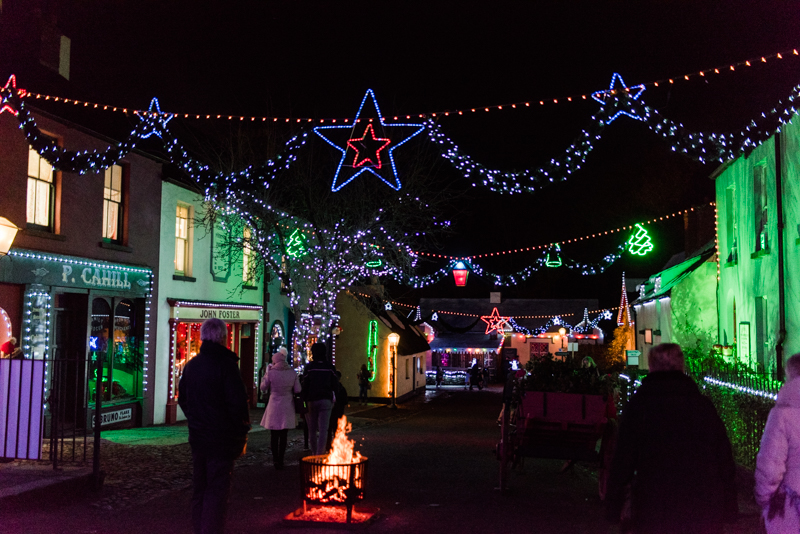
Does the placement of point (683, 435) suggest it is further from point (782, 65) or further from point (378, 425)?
point (378, 425)

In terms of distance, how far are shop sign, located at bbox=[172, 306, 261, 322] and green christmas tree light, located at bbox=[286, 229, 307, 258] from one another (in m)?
2.51

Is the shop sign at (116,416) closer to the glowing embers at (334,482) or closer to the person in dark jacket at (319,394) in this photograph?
→ the person in dark jacket at (319,394)

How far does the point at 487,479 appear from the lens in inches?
415

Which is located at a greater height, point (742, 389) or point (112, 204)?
point (112, 204)

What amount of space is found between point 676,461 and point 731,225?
16.7 metres

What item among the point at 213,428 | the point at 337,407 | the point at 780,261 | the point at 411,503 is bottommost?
the point at 411,503

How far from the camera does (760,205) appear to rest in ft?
53.8

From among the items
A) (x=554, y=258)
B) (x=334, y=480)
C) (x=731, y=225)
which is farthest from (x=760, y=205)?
(x=334, y=480)

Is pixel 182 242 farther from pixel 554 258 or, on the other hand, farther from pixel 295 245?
pixel 554 258

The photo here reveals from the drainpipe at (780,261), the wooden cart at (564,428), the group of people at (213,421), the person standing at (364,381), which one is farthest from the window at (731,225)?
the group of people at (213,421)

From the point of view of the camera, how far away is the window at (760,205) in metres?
15.9

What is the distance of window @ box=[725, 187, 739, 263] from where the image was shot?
18562 mm

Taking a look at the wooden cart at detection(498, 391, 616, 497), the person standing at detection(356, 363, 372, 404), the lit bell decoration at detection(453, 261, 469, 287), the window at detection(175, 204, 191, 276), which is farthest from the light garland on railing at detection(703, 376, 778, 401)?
the person standing at detection(356, 363, 372, 404)

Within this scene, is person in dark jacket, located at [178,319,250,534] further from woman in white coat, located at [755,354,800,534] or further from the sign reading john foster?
the sign reading john foster
